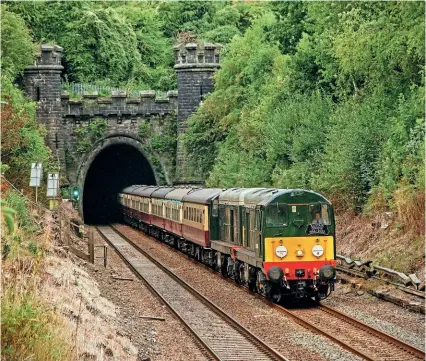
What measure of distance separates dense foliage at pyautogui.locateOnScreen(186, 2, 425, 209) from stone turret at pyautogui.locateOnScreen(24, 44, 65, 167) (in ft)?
30.1

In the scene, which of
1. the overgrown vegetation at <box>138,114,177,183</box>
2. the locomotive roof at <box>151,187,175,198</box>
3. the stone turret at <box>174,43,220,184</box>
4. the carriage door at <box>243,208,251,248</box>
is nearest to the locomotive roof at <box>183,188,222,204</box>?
the carriage door at <box>243,208,251,248</box>

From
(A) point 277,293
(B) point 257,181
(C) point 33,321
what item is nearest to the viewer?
(C) point 33,321

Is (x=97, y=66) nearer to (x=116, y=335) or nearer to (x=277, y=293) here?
(x=277, y=293)

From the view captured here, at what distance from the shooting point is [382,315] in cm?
1909

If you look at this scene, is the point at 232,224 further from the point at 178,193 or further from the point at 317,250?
the point at 178,193

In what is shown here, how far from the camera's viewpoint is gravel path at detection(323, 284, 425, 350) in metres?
16.8

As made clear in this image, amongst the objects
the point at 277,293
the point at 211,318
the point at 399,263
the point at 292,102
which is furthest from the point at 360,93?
the point at 211,318

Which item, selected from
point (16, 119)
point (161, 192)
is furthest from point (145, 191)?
point (16, 119)

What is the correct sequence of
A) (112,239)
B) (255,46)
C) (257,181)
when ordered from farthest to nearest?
(255,46) → (112,239) → (257,181)

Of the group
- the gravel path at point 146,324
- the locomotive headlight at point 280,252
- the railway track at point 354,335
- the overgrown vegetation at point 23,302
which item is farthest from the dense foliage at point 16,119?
the railway track at point 354,335

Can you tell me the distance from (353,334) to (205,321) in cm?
337

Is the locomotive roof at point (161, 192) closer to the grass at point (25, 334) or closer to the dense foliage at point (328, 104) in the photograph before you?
the dense foliage at point (328, 104)

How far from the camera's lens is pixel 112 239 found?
151ft

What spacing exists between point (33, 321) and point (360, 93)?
25898 mm
